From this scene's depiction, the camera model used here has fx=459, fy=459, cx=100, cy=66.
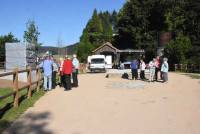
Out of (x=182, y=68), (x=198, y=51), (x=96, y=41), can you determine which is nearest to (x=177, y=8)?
(x=198, y=51)

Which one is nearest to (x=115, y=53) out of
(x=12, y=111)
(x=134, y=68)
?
(x=134, y=68)

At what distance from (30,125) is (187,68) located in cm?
4155

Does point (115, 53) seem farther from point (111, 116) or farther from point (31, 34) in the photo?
point (111, 116)

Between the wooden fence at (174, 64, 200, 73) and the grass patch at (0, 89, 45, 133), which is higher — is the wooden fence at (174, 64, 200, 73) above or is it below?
above

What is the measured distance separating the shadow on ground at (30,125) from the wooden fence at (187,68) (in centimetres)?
3789

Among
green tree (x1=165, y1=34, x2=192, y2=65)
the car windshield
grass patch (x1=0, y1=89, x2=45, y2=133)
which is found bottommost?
grass patch (x1=0, y1=89, x2=45, y2=133)

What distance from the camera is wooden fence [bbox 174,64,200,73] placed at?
49297 millimetres

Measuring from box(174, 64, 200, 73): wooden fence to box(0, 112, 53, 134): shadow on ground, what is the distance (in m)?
37.9

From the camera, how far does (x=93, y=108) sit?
1422 cm

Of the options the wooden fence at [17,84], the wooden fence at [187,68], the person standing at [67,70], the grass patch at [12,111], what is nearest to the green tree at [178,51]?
the wooden fence at [187,68]

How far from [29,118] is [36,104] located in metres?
3.16

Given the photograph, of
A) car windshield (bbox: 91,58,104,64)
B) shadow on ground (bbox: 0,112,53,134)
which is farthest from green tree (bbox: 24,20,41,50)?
shadow on ground (bbox: 0,112,53,134)

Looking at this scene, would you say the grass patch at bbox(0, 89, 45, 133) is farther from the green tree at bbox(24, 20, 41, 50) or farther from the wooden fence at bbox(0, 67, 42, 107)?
the green tree at bbox(24, 20, 41, 50)

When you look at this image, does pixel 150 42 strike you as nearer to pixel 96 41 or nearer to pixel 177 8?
pixel 177 8
